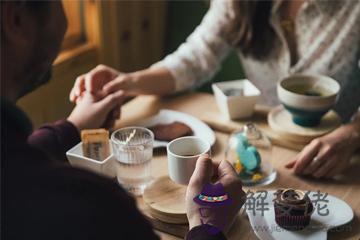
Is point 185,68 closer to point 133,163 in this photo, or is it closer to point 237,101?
point 237,101

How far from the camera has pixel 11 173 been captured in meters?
0.68

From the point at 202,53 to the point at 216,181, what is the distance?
65 centimetres

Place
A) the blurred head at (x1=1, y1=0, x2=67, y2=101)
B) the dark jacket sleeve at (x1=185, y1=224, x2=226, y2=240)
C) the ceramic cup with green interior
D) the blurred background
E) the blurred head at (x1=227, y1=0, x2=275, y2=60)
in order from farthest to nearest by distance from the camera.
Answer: the blurred background
the blurred head at (x1=227, y1=0, x2=275, y2=60)
the ceramic cup with green interior
the dark jacket sleeve at (x1=185, y1=224, x2=226, y2=240)
the blurred head at (x1=1, y1=0, x2=67, y2=101)

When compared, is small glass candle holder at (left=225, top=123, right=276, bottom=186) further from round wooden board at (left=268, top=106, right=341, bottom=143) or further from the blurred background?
the blurred background

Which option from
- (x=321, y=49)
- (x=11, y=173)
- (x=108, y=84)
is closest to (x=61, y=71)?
(x=108, y=84)

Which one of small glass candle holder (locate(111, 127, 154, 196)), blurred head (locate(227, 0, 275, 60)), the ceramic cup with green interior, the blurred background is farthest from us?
the blurred background

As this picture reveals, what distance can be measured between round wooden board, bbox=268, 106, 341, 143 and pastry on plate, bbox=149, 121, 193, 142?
0.22m

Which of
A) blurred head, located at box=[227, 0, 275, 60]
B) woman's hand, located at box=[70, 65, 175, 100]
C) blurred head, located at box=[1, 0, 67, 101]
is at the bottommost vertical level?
woman's hand, located at box=[70, 65, 175, 100]

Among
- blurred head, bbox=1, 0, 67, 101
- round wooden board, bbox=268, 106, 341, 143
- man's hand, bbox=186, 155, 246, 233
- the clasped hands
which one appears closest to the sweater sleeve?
the clasped hands

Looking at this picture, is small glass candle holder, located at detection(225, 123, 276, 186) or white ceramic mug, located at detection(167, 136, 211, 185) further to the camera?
small glass candle holder, located at detection(225, 123, 276, 186)

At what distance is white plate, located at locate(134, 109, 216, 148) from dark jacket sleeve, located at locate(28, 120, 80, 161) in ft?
0.66

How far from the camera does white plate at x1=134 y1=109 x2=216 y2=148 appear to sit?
4.29 ft

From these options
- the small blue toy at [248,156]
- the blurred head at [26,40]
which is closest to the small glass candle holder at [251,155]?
the small blue toy at [248,156]

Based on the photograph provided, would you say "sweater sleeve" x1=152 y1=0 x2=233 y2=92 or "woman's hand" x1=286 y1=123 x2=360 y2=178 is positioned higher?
"sweater sleeve" x1=152 y1=0 x2=233 y2=92
